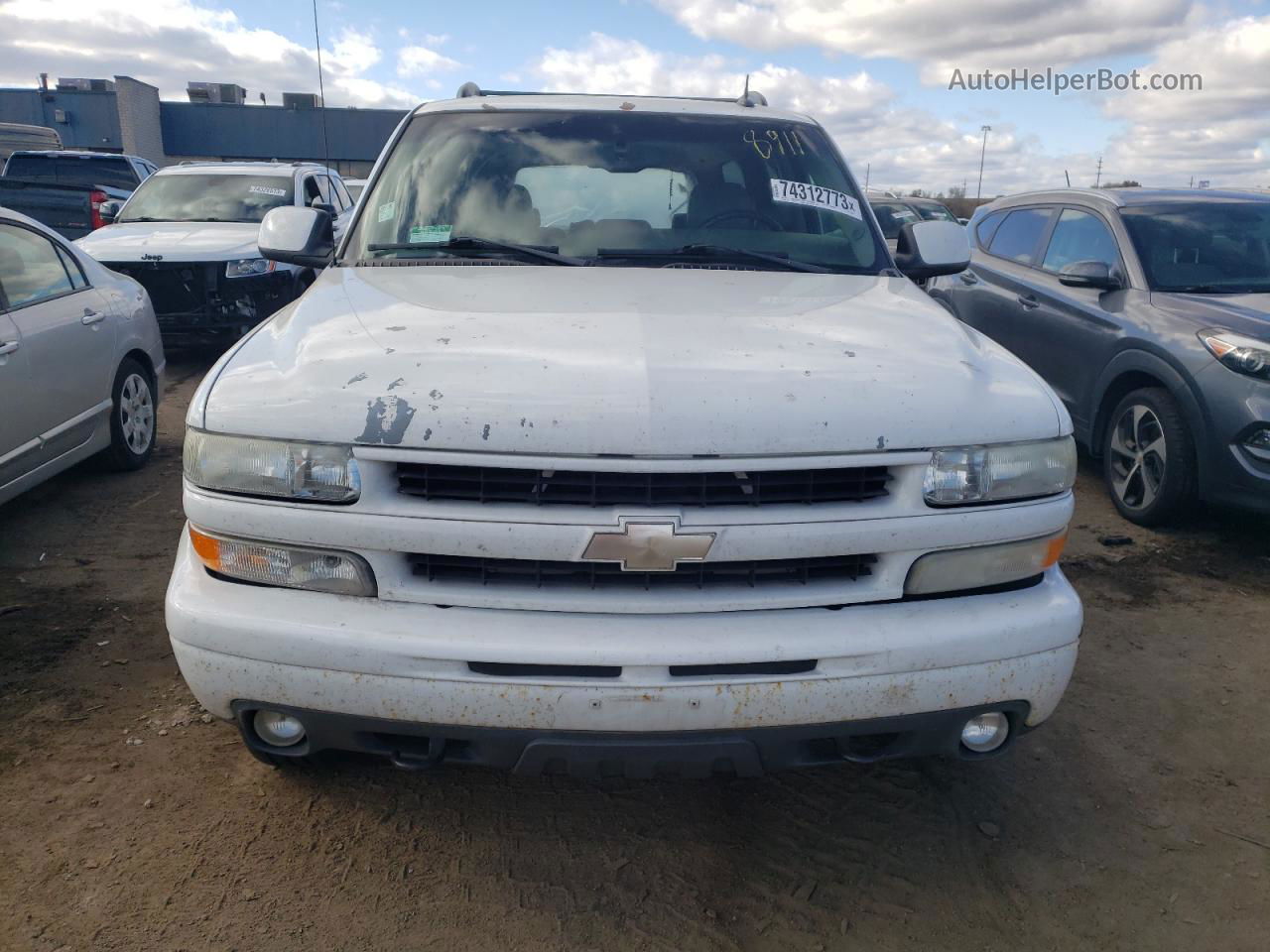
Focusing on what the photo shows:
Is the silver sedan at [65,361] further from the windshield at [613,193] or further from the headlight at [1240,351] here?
the headlight at [1240,351]

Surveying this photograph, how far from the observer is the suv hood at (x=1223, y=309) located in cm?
465

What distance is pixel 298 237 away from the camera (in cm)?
347

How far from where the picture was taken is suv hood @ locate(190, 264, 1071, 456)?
6.61ft

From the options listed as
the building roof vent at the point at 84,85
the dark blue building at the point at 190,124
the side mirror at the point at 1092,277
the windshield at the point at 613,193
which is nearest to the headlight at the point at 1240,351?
the side mirror at the point at 1092,277

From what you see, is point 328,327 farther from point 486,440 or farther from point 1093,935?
point 1093,935

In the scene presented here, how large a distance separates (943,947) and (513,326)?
173 cm

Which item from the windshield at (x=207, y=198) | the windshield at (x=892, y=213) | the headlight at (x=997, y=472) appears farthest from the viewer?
the windshield at (x=892, y=213)

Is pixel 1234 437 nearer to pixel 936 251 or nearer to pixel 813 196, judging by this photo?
pixel 936 251

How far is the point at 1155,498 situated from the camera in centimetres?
500

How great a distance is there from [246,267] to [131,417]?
3115 millimetres

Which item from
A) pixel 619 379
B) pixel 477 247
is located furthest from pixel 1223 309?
pixel 619 379

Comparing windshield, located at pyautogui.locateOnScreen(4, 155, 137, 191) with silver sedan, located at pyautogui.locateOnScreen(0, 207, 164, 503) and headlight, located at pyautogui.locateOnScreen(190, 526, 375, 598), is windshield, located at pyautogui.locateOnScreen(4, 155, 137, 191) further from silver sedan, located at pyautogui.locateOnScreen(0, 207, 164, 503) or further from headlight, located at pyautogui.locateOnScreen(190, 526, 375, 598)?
headlight, located at pyautogui.locateOnScreen(190, 526, 375, 598)

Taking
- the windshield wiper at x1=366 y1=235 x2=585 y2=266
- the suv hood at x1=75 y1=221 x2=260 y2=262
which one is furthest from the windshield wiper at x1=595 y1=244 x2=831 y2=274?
the suv hood at x1=75 y1=221 x2=260 y2=262

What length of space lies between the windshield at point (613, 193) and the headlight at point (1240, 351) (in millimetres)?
2289
